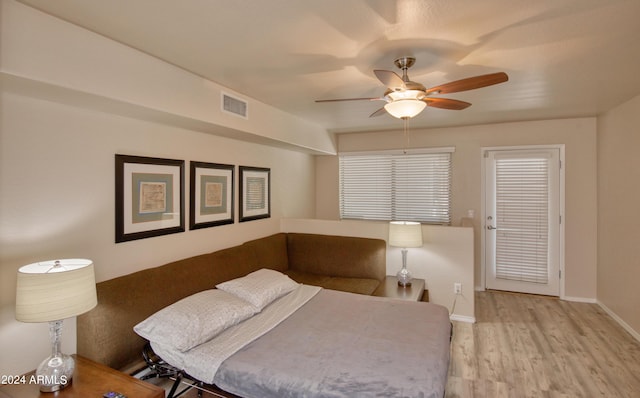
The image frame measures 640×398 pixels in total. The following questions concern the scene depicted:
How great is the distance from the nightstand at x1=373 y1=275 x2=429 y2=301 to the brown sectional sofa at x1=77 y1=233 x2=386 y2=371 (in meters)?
0.10

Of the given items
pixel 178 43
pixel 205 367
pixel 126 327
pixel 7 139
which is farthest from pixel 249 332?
pixel 178 43

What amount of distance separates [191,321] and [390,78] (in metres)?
1.96

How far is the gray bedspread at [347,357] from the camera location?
5.36 ft

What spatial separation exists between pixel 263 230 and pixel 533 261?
3678 mm

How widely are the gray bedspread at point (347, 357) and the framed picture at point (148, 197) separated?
1.28 m

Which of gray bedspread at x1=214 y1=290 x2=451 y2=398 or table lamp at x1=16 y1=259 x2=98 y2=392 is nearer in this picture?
table lamp at x1=16 y1=259 x2=98 y2=392

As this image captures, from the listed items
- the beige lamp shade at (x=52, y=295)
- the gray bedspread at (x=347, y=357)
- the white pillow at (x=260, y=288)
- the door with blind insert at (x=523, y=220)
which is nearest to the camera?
the beige lamp shade at (x=52, y=295)

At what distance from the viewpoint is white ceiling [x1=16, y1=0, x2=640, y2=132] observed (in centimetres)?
166

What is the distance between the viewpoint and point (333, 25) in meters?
1.84

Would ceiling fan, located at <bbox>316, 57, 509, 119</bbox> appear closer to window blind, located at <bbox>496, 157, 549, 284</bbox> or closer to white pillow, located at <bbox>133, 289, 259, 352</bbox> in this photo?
white pillow, located at <bbox>133, 289, 259, 352</bbox>

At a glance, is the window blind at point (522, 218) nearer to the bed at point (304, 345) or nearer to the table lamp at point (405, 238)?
the table lamp at point (405, 238)

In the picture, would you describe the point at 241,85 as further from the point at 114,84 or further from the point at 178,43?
the point at 114,84

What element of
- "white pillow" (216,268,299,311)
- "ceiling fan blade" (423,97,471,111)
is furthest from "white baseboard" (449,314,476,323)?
"ceiling fan blade" (423,97,471,111)

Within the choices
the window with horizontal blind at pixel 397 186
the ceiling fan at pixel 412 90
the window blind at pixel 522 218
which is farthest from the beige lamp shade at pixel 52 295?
the window blind at pixel 522 218
